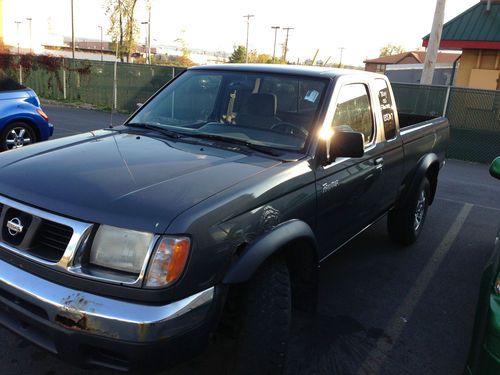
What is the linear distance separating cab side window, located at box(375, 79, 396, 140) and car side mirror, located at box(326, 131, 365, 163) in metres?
1.29

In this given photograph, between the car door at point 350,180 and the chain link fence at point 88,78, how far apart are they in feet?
44.3

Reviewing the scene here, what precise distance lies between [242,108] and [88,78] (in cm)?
1837

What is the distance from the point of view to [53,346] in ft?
6.99

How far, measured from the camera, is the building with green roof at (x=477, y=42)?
15.3 metres

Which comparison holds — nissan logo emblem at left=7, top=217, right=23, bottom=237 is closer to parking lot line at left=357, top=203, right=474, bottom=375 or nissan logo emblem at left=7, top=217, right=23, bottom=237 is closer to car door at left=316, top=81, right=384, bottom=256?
car door at left=316, top=81, right=384, bottom=256

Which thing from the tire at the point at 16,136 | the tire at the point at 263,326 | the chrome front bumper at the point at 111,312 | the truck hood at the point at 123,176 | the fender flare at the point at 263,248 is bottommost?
the tire at the point at 16,136

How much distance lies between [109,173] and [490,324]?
1.99m

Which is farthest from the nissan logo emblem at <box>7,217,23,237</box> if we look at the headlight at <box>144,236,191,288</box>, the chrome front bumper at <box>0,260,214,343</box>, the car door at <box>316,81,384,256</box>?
the car door at <box>316,81,384,256</box>

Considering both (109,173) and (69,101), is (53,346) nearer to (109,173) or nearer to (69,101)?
(109,173)

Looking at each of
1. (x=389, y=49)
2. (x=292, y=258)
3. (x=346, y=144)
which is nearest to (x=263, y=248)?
(x=292, y=258)

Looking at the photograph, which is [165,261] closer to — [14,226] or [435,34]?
[14,226]

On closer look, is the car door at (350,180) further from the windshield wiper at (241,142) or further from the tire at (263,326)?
the tire at (263,326)

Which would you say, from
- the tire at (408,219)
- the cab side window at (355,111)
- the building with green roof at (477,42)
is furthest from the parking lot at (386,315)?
the building with green roof at (477,42)

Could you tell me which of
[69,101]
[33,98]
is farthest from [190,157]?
[69,101]
